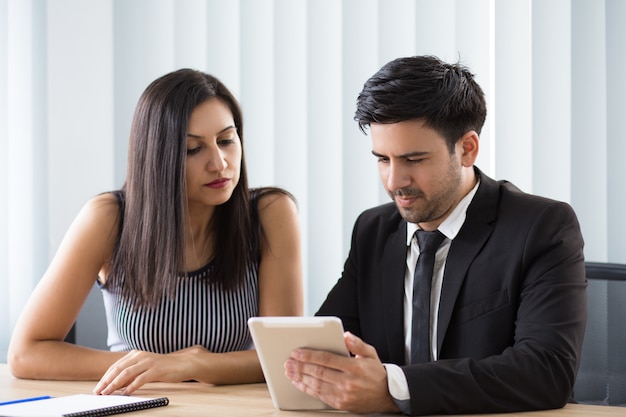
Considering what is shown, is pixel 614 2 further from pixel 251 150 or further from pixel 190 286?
pixel 190 286

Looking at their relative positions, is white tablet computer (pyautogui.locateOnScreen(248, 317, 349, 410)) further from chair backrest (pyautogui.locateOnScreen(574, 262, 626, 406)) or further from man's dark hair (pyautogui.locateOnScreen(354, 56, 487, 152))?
chair backrest (pyautogui.locateOnScreen(574, 262, 626, 406))

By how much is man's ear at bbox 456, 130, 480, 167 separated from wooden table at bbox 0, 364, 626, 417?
1.90 ft

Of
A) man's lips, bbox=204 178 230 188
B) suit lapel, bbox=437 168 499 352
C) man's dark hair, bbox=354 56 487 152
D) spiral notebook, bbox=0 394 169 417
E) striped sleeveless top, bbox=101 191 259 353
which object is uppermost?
man's dark hair, bbox=354 56 487 152

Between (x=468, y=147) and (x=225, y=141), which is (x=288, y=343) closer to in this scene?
(x=468, y=147)

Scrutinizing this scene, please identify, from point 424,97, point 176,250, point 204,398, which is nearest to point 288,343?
point 204,398

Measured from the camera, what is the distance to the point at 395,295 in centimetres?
203

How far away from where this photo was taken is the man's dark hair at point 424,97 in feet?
6.15

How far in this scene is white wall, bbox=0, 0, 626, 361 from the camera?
9.09 feet

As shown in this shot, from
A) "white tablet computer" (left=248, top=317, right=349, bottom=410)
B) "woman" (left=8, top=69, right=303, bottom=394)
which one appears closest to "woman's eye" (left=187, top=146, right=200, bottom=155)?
"woman" (left=8, top=69, right=303, bottom=394)

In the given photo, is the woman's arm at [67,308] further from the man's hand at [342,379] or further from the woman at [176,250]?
the man's hand at [342,379]

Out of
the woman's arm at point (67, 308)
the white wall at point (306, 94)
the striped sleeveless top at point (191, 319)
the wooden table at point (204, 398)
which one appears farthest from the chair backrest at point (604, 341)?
the woman's arm at point (67, 308)

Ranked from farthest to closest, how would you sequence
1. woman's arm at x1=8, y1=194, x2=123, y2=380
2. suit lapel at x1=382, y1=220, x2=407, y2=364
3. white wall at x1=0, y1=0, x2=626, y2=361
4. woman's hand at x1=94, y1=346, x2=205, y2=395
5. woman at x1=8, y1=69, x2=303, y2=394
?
white wall at x1=0, y1=0, x2=626, y2=361, woman at x1=8, y1=69, x2=303, y2=394, woman's arm at x1=8, y1=194, x2=123, y2=380, suit lapel at x1=382, y1=220, x2=407, y2=364, woman's hand at x1=94, y1=346, x2=205, y2=395

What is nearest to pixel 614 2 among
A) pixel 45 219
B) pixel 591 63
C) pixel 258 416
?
pixel 591 63

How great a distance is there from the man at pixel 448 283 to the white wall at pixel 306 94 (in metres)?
0.85
